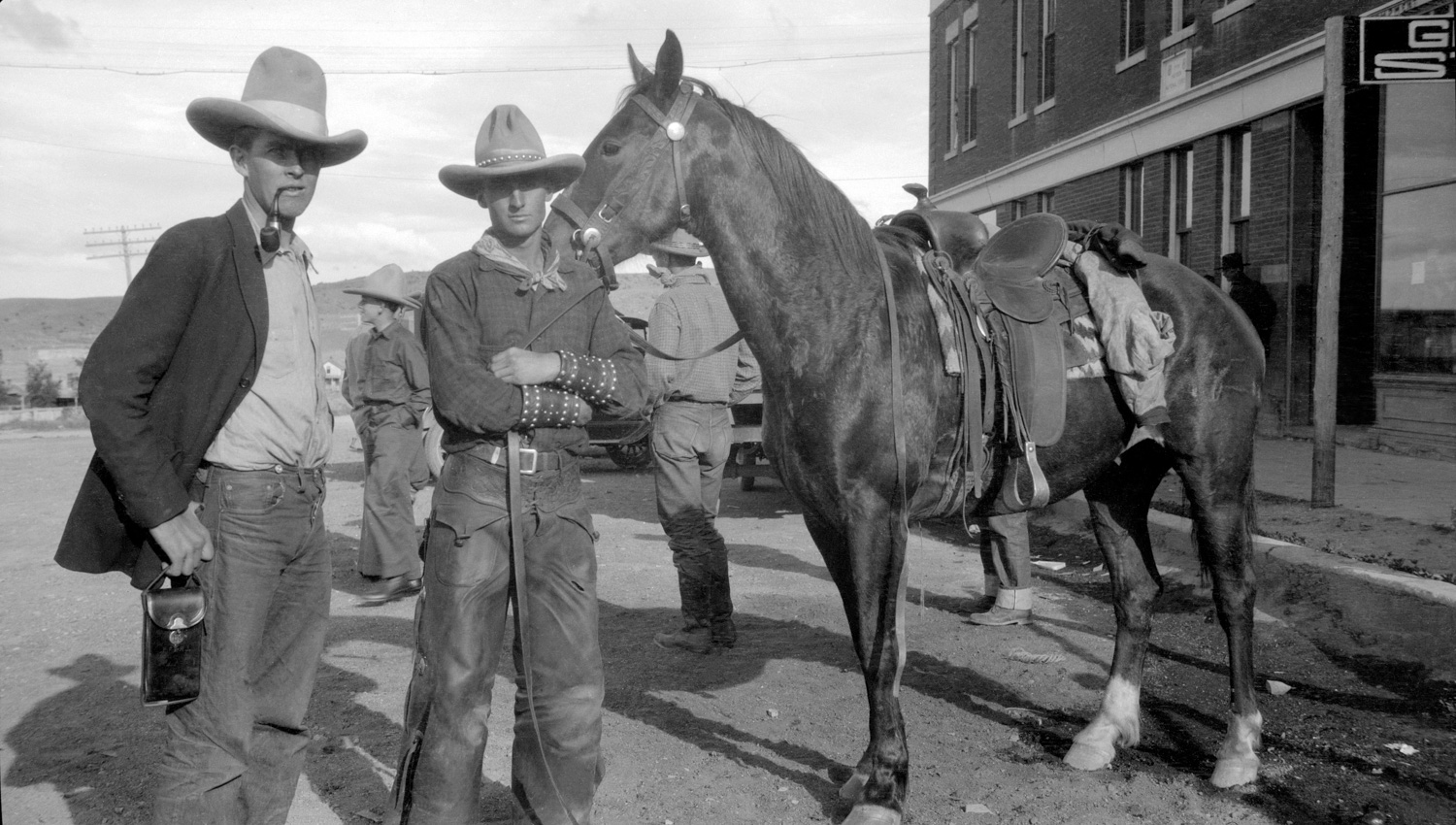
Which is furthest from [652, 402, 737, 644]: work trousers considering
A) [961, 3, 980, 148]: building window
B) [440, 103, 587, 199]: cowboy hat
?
[961, 3, 980, 148]: building window

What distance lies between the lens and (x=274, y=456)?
270 cm

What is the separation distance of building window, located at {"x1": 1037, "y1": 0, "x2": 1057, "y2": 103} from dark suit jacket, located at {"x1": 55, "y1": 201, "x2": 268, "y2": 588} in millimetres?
18555

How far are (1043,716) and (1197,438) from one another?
137 centimetres

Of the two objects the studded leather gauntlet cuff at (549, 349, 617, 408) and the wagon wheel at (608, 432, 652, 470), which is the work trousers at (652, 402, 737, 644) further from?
the wagon wheel at (608, 432, 652, 470)

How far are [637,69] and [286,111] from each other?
123 centimetres

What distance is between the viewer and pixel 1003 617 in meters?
5.99

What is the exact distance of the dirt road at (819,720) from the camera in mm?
3617

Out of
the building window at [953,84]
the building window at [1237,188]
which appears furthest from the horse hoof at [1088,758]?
the building window at [953,84]

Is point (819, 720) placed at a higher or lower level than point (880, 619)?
lower

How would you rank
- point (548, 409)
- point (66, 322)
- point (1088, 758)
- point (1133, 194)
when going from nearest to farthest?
point (548, 409), point (1088, 758), point (1133, 194), point (66, 322)

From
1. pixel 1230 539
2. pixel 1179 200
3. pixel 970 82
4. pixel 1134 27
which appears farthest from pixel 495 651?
pixel 970 82

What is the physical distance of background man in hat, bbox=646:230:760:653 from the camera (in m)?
5.68

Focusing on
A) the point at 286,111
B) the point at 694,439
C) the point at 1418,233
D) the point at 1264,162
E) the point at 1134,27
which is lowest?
the point at 694,439

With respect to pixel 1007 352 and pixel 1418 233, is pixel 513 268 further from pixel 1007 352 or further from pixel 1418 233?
pixel 1418 233
